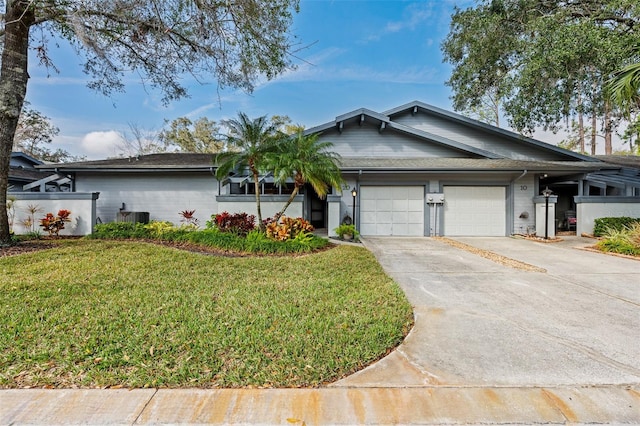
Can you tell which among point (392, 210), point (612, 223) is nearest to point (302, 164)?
point (392, 210)

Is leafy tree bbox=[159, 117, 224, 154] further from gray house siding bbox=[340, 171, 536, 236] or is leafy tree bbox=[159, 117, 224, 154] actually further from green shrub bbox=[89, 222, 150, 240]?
gray house siding bbox=[340, 171, 536, 236]

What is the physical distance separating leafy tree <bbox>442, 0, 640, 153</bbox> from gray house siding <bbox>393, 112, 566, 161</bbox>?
3.57ft

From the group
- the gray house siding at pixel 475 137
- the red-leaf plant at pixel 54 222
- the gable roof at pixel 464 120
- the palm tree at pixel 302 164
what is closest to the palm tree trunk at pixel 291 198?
the palm tree at pixel 302 164

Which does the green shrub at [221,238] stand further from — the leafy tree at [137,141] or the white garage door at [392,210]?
the leafy tree at [137,141]

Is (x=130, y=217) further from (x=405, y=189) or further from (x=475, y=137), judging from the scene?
(x=475, y=137)

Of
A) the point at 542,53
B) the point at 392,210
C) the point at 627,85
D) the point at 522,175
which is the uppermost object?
the point at 542,53

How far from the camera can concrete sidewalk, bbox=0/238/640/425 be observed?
6.63ft

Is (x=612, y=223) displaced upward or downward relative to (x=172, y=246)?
upward

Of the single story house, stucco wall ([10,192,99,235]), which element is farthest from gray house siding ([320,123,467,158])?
the single story house

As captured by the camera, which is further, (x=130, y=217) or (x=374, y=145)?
(x=374, y=145)

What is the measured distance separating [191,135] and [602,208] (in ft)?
111

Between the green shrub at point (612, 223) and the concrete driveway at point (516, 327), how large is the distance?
4.32m

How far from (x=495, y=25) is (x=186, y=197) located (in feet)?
45.9

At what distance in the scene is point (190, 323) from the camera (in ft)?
10.9
